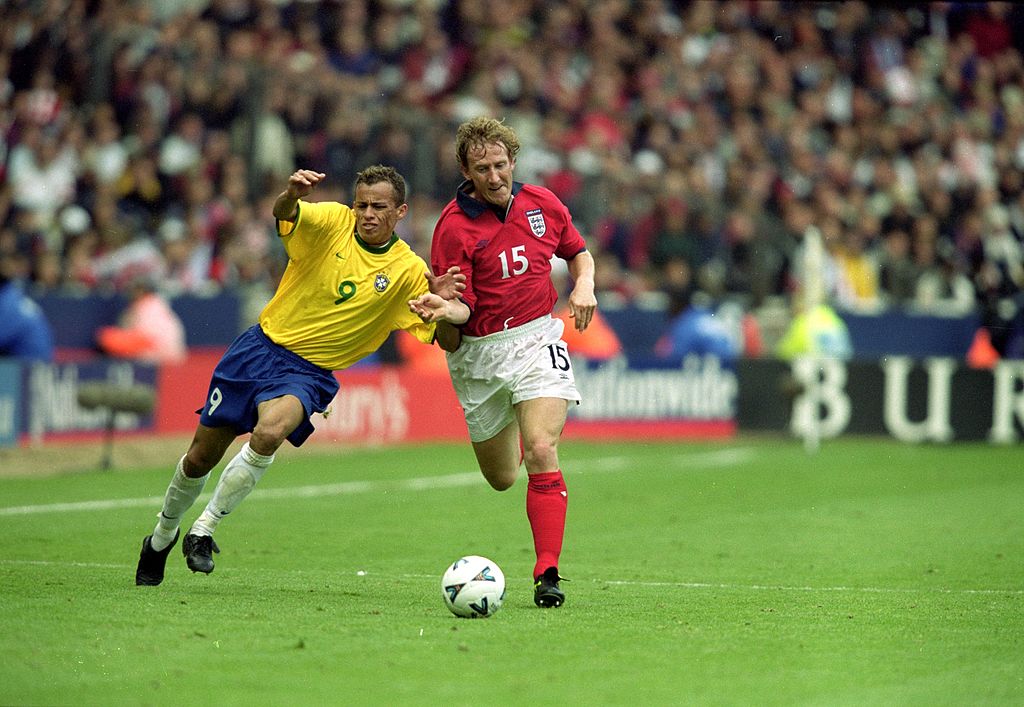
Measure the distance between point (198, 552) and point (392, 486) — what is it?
21.7 feet

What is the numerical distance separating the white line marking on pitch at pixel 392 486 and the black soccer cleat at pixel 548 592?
5557mm

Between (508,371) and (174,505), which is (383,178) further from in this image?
(174,505)

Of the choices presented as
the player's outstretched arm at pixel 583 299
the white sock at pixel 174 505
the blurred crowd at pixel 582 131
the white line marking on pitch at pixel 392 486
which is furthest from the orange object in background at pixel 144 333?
the player's outstretched arm at pixel 583 299

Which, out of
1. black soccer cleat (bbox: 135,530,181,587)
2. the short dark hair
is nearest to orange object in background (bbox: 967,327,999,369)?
the short dark hair

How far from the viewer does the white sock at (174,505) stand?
8141 mm

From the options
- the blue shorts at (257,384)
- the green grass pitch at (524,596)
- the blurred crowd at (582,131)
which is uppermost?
the blurred crowd at (582,131)

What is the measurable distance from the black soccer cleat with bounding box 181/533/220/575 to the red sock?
160 cm

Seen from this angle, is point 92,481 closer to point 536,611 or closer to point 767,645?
point 536,611

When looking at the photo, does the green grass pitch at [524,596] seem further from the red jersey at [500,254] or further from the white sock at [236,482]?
the red jersey at [500,254]

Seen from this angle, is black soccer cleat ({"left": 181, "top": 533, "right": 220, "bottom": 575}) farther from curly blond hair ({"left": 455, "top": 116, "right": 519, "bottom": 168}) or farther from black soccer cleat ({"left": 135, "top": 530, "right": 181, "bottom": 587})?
curly blond hair ({"left": 455, "top": 116, "right": 519, "bottom": 168})

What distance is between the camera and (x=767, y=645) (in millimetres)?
6562

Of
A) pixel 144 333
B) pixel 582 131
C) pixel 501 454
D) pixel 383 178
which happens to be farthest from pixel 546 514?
pixel 582 131

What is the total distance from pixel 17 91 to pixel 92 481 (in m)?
6.83

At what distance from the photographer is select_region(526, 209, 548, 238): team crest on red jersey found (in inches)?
323
